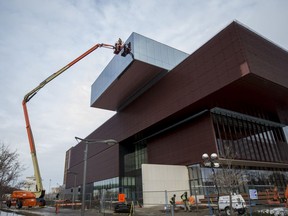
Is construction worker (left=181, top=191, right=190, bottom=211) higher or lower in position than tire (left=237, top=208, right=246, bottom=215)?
higher

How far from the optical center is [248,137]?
3553 cm

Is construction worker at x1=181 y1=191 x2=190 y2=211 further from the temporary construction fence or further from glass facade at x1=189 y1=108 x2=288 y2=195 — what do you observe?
glass facade at x1=189 y1=108 x2=288 y2=195

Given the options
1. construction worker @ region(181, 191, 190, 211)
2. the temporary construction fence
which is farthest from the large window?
construction worker @ region(181, 191, 190, 211)

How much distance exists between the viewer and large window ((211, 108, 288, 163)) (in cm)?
3216

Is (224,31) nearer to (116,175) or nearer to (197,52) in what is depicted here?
(197,52)

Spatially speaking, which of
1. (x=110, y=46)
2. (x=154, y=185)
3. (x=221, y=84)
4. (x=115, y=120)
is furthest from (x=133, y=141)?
(x=221, y=84)

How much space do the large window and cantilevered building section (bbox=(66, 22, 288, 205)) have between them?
156 mm

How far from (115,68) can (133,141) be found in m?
18.8

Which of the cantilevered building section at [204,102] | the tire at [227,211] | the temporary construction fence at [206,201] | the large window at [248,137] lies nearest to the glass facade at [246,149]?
the large window at [248,137]

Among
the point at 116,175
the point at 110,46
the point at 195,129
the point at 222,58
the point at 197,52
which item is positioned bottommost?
the point at 116,175

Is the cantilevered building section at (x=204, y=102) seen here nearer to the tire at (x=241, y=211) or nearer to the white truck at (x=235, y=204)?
the white truck at (x=235, y=204)

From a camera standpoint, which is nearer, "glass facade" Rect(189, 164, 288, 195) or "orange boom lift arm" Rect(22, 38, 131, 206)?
"orange boom lift arm" Rect(22, 38, 131, 206)

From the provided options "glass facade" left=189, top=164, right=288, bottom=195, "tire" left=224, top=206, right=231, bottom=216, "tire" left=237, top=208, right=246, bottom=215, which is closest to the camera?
"tire" left=237, top=208, right=246, bottom=215

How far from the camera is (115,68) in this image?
130 ft
